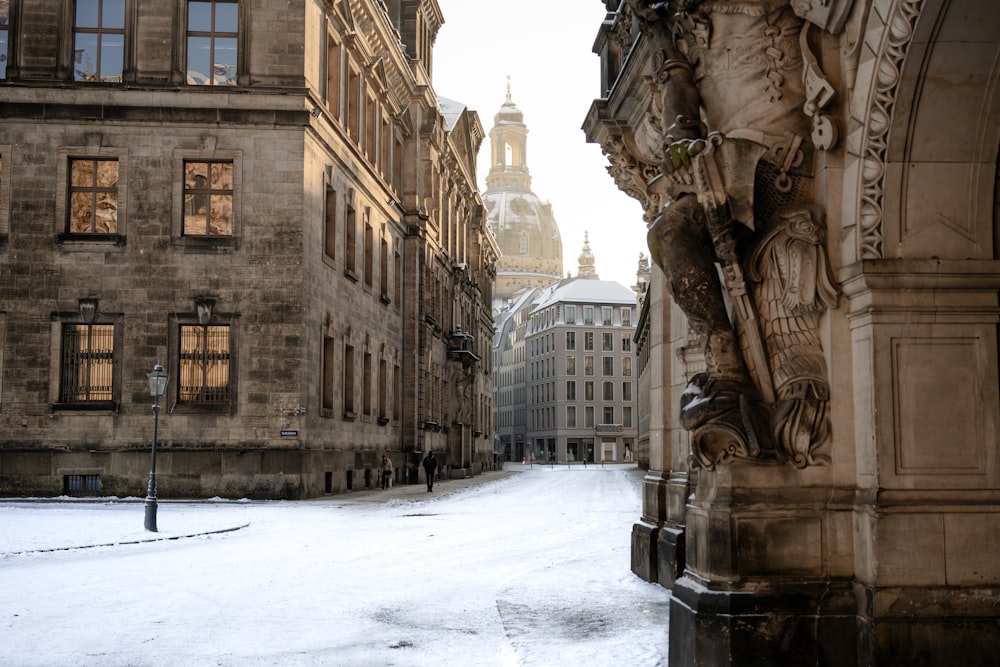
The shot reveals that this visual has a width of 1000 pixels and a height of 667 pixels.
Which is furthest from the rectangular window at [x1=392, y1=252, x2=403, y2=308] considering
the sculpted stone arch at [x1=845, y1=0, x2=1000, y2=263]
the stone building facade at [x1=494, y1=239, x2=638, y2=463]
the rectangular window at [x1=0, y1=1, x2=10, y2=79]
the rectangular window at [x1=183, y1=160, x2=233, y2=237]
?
the stone building facade at [x1=494, y1=239, x2=638, y2=463]

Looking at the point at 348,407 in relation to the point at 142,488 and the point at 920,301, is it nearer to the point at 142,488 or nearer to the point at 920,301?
the point at 142,488

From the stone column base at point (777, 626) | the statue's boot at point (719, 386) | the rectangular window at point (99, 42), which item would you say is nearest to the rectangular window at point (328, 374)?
the rectangular window at point (99, 42)

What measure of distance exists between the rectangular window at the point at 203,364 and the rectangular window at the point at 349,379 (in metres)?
6.91

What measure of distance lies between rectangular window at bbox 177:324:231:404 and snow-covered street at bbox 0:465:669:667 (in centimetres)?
770

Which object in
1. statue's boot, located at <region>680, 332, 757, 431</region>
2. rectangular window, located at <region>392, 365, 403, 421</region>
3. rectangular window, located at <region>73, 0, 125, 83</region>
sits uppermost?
rectangular window, located at <region>73, 0, 125, 83</region>

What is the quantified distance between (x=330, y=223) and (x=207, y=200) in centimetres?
494

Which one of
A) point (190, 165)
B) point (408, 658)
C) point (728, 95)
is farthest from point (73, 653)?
point (190, 165)

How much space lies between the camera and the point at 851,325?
7.04m

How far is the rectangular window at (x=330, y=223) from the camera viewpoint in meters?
34.7

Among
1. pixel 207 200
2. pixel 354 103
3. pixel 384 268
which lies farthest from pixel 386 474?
pixel 207 200

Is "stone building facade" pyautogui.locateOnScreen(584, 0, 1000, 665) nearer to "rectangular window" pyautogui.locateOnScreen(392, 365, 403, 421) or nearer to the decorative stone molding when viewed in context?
the decorative stone molding

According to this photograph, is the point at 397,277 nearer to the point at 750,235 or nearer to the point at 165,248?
the point at 165,248

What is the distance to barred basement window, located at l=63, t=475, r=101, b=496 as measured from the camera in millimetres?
29969

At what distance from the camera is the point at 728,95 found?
7.55m
